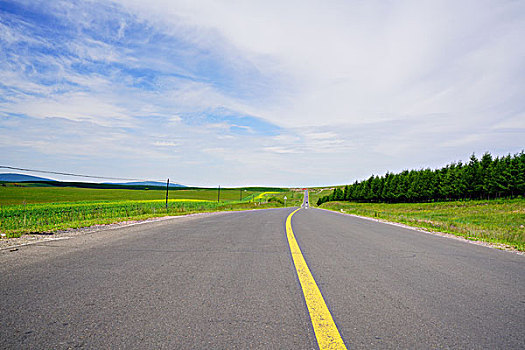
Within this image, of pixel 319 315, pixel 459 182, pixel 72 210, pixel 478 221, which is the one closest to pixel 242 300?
pixel 319 315

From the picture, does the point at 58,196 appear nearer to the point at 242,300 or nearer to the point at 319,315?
the point at 242,300

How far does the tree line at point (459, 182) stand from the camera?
5566 cm

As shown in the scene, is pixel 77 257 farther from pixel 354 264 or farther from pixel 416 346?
pixel 416 346

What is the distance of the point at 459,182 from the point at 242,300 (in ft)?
252

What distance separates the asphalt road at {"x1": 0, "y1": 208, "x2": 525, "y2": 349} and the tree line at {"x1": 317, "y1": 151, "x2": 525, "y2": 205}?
67.0 metres

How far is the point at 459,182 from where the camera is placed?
212 ft

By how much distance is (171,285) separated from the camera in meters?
3.37

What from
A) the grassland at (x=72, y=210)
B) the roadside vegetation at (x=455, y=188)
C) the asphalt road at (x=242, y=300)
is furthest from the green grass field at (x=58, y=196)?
the roadside vegetation at (x=455, y=188)

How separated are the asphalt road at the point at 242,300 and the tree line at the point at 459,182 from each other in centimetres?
6696

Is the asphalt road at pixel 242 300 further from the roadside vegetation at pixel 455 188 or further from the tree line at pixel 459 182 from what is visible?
the tree line at pixel 459 182


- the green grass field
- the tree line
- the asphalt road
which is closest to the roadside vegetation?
the tree line

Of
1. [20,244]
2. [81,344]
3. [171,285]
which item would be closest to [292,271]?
[171,285]

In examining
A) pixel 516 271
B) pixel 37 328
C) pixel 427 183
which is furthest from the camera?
pixel 427 183

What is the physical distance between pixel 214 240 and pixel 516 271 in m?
5.87
